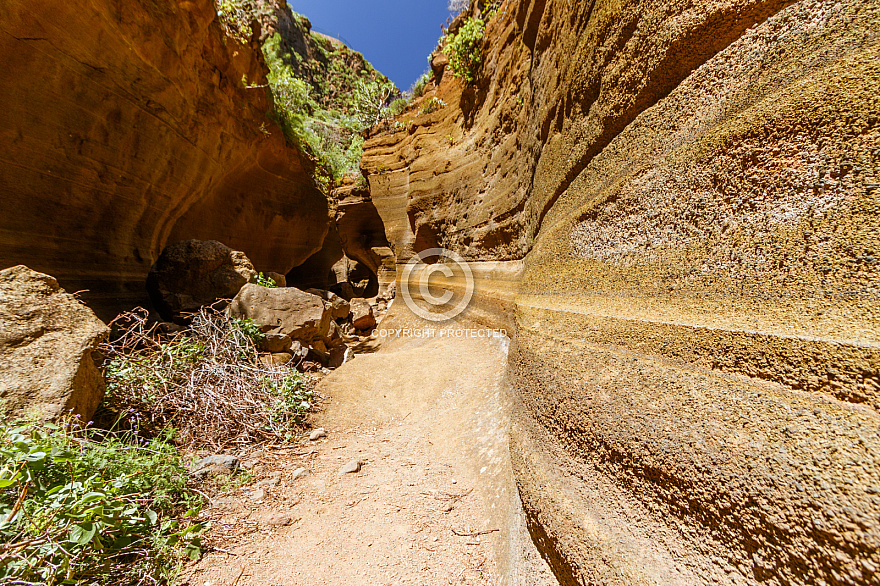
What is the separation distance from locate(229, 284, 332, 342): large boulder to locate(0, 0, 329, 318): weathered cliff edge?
5.46 feet

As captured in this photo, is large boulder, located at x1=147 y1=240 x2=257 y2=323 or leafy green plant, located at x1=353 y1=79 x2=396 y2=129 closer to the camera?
large boulder, located at x1=147 y1=240 x2=257 y2=323

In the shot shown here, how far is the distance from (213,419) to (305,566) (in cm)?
156

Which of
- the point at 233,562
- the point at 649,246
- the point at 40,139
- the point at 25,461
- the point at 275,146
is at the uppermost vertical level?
the point at 275,146

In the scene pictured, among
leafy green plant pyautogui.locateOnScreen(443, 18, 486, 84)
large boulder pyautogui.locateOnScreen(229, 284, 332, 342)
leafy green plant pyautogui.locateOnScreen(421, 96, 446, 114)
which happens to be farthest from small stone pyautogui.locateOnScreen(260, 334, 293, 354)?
leafy green plant pyautogui.locateOnScreen(421, 96, 446, 114)

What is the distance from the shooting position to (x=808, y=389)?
578mm

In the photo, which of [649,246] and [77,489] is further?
[77,489]

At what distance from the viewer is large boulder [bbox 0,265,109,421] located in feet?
5.11

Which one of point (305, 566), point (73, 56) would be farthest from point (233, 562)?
point (73, 56)

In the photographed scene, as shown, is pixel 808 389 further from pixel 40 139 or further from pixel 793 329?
pixel 40 139

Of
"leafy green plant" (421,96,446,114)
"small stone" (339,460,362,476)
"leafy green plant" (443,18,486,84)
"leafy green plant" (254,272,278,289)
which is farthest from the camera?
"leafy green plant" (421,96,446,114)

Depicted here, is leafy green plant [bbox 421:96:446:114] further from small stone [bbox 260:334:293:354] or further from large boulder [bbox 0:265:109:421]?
large boulder [bbox 0:265:109:421]

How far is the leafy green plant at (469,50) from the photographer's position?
4.77 metres

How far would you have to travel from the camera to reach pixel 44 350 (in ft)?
5.67

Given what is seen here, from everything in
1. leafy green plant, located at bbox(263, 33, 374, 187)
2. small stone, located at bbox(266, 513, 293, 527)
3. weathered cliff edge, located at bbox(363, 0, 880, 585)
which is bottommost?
small stone, located at bbox(266, 513, 293, 527)
